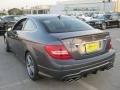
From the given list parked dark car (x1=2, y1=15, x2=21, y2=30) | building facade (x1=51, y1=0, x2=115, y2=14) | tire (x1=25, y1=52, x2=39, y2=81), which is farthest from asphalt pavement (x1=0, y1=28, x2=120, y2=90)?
building facade (x1=51, y1=0, x2=115, y2=14)

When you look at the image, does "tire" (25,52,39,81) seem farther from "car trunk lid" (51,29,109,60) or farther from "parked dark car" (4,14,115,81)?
"car trunk lid" (51,29,109,60)

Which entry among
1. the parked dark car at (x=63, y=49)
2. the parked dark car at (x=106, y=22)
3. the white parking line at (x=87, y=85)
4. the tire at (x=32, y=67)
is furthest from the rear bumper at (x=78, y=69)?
the parked dark car at (x=106, y=22)

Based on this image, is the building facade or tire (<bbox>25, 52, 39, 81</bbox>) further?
the building facade

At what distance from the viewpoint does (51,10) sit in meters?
104

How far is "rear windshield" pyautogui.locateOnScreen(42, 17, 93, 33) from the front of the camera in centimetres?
459

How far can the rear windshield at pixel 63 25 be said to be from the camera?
4.59 metres

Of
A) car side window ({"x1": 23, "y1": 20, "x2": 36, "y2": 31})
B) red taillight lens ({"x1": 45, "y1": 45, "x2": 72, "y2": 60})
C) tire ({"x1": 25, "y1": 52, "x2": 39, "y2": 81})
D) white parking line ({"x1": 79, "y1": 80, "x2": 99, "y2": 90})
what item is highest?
car side window ({"x1": 23, "y1": 20, "x2": 36, "y2": 31})

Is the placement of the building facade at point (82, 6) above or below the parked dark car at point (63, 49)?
above

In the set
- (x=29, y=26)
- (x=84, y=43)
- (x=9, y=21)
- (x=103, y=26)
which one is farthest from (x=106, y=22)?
(x=84, y=43)

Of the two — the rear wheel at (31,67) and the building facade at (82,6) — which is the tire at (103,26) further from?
the building facade at (82,6)

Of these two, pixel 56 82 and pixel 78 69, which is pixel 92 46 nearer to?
pixel 78 69

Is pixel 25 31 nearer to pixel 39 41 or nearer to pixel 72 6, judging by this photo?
pixel 39 41

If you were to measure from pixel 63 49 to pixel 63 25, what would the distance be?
1117mm

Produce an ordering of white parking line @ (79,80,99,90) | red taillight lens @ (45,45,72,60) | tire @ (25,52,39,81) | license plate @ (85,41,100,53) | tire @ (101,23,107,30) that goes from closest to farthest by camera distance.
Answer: red taillight lens @ (45,45,72,60) < license plate @ (85,41,100,53) < white parking line @ (79,80,99,90) < tire @ (25,52,39,81) < tire @ (101,23,107,30)
